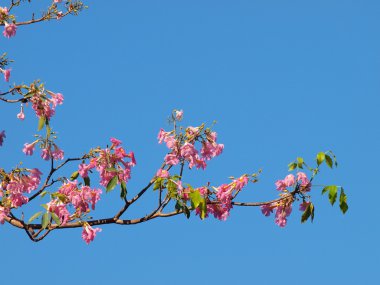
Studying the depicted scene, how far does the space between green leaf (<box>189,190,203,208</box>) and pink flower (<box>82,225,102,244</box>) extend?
0.86 metres

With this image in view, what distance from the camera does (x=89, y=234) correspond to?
6.01m

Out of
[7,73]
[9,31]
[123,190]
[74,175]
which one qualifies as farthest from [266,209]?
[9,31]

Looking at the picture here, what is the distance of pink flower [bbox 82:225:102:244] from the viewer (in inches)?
237

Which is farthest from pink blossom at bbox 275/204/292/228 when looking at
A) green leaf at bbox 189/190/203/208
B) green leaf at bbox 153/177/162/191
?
green leaf at bbox 153/177/162/191

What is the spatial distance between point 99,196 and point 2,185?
3.65 feet

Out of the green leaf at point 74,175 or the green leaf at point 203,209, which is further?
the green leaf at point 74,175

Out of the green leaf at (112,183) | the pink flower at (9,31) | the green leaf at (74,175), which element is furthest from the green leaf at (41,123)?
the pink flower at (9,31)

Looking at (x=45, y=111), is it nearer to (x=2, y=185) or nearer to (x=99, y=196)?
(x=2, y=185)

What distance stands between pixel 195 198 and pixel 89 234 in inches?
38.6

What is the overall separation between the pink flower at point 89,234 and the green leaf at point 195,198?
0.86 m

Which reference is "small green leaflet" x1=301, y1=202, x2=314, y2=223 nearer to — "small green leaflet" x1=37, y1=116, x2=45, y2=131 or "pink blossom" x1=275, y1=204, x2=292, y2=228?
"pink blossom" x1=275, y1=204, x2=292, y2=228

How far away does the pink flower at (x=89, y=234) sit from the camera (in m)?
6.02

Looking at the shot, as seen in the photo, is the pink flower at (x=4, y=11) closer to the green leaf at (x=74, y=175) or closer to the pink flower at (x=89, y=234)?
the green leaf at (x=74, y=175)

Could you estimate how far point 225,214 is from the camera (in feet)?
20.9
